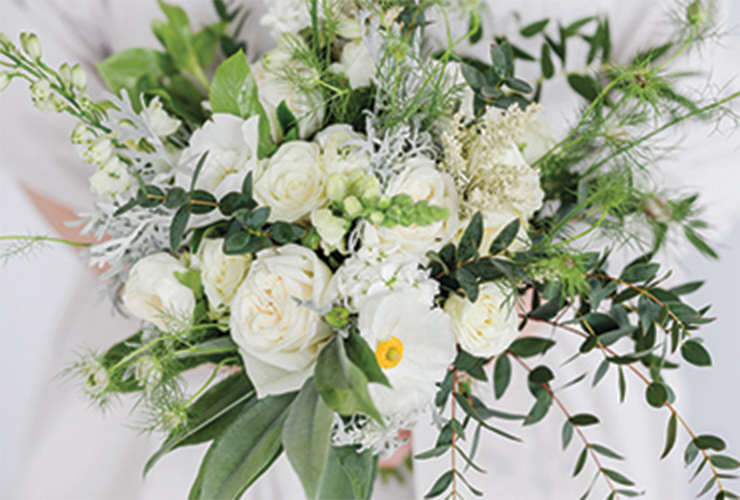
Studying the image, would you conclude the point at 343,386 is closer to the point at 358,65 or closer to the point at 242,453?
the point at 242,453

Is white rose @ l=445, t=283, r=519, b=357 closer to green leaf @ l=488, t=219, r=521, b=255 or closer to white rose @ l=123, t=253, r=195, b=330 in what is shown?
green leaf @ l=488, t=219, r=521, b=255

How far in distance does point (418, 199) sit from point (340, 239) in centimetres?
6

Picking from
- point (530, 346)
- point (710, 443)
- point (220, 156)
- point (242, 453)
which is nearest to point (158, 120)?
point (220, 156)

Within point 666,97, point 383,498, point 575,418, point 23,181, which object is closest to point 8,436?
point 23,181

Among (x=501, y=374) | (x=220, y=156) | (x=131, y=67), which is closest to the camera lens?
(x=220, y=156)

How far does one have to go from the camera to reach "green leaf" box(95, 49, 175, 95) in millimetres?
690

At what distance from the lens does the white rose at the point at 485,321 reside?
18.1 inches

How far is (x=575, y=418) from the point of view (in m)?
0.58

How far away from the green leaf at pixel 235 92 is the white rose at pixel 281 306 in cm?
12

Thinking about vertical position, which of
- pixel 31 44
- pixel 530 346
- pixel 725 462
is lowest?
pixel 725 462

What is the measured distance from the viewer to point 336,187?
1.35 feet

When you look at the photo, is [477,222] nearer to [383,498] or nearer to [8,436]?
[383,498]

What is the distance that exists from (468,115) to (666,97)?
216 millimetres

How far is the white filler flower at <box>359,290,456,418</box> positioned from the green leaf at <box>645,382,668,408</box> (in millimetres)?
206
